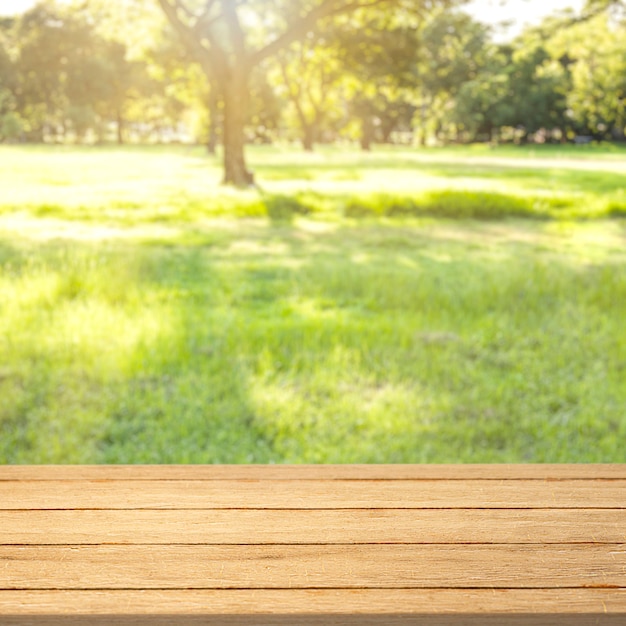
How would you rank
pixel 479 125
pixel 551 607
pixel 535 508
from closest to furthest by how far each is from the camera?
pixel 551 607
pixel 535 508
pixel 479 125

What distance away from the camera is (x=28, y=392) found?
2594 millimetres

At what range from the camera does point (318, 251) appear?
4805mm

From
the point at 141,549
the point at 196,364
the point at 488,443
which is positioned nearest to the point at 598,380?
the point at 488,443

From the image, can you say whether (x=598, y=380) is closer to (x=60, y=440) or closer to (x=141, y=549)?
(x=60, y=440)

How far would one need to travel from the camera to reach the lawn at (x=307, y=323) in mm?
2363

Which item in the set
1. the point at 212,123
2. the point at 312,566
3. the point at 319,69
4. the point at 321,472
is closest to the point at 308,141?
the point at 212,123

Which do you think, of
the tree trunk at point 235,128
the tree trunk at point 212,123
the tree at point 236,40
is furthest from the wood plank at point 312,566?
the tree trunk at point 212,123

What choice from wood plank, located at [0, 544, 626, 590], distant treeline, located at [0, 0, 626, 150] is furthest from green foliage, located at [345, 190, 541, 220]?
wood plank, located at [0, 544, 626, 590]

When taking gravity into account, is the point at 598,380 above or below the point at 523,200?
below

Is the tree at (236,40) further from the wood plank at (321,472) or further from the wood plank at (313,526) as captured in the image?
the wood plank at (313,526)

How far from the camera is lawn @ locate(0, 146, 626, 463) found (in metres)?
2.36

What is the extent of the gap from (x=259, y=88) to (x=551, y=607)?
38.9 feet

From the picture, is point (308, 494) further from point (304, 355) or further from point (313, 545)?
point (304, 355)

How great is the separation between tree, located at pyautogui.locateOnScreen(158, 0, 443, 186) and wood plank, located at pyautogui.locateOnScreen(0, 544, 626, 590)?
21.7 feet
